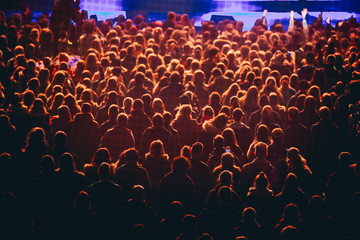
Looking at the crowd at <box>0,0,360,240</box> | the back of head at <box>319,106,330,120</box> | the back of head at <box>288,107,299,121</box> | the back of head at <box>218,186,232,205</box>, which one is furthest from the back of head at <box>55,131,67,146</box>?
the back of head at <box>319,106,330,120</box>

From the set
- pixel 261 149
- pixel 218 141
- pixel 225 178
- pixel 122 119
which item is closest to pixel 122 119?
pixel 122 119

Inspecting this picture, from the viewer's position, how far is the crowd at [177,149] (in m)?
5.24

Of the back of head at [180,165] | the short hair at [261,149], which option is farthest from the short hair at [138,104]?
the short hair at [261,149]

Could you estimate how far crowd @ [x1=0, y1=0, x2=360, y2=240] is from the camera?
5.24 meters

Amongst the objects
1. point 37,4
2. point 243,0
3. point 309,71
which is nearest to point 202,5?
point 243,0

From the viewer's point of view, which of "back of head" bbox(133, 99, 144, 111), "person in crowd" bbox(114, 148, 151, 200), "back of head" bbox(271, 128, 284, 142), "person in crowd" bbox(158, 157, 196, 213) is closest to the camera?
"person in crowd" bbox(158, 157, 196, 213)

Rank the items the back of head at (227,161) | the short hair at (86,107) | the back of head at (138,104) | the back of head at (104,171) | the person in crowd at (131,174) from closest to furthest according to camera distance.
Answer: the back of head at (104,171)
the person in crowd at (131,174)
the back of head at (227,161)
the short hair at (86,107)
the back of head at (138,104)

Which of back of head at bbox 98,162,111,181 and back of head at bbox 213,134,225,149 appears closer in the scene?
back of head at bbox 98,162,111,181

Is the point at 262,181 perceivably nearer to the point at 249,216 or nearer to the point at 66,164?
the point at 249,216

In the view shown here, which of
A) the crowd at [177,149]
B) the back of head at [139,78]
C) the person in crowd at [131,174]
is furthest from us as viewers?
the back of head at [139,78]

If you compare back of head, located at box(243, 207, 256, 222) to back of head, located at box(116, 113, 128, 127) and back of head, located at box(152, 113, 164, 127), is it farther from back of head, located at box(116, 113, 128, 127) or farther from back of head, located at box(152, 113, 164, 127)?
back of head, located at box(116, 113, 128, 127)

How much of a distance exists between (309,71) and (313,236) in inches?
195

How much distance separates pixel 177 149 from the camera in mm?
6840

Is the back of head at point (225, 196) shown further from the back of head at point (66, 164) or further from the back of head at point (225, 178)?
the back of head at point (66, 164)
